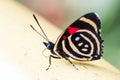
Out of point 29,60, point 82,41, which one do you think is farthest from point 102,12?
point 29,60

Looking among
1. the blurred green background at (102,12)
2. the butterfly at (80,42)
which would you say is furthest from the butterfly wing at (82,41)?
the blurred green background at (102,12)

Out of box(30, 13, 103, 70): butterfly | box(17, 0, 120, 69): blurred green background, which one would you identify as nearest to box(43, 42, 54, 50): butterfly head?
box(30, 13, 103, 70): butterfly

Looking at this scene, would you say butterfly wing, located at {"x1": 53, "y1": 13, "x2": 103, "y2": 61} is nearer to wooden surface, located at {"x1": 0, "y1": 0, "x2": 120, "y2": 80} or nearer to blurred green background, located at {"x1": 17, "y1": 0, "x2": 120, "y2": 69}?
wooden surface, located at {"x1": 0, "y1": 0, "x2": 120, "y2": 80}

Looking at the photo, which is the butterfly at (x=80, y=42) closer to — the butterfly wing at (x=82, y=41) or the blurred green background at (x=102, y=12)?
the butterfly wing at (x=82, y=41)

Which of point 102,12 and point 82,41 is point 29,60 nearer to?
point 82,41

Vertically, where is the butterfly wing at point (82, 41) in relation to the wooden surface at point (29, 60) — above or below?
above

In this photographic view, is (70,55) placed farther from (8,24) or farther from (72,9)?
(72,9)
